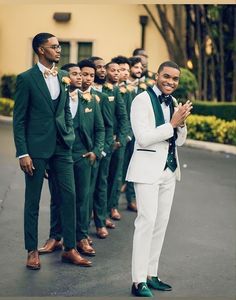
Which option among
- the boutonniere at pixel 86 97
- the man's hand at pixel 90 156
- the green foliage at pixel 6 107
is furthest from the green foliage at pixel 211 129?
the man's hand at pixel 90 156

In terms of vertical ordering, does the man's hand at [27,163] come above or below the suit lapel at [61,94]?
below

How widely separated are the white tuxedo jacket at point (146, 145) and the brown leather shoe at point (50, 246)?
1670 millimetres

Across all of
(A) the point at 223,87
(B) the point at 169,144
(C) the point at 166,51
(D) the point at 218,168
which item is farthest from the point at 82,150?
(C) the point at 166,51

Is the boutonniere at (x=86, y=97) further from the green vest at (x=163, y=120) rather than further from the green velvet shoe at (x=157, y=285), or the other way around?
the green velvet shoe at (x=157, y=285)

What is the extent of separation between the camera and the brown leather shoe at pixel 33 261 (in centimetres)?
657

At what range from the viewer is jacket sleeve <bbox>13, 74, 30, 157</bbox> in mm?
6363

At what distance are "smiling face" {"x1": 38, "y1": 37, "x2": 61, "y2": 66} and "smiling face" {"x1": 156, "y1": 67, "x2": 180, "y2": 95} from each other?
1.07 m

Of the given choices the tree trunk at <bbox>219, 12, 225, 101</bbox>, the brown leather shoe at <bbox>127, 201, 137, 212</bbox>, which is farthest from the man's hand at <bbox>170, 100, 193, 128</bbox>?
the tree trunk at <bbox>219, 12, 225, 101</bbox>

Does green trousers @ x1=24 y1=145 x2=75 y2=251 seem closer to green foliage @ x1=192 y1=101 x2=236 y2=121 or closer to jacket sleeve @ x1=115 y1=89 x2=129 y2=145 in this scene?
jacket sleeve @ x1=115 y1=89 x2=129 y2=145

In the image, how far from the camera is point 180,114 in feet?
19.0

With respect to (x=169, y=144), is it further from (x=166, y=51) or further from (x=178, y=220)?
(x=166, y=51)

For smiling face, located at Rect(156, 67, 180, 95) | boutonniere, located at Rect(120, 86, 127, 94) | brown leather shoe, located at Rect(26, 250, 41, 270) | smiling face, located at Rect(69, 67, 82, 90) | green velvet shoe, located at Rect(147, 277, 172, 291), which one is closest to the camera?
smiling face, located at Rect(156, 67, 180, 95)

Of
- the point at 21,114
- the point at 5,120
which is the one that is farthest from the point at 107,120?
the point at 5,120

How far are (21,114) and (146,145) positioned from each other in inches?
49.3
